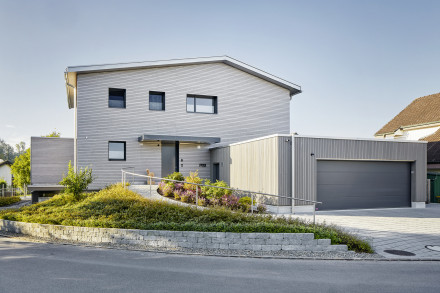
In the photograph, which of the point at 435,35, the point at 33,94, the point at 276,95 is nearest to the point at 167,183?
the point at 276,95

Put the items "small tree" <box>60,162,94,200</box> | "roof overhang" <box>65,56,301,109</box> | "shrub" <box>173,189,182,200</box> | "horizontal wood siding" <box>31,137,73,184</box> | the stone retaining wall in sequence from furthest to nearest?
"horizontal wood siding" <box>31,137,73,184</box>
"roof overhang" <box>65,56,301,109</box>
"small tree" <box>60,162,94,200</box>
"shrub" <box>173,189,182,200</box>
the stone retaining wall

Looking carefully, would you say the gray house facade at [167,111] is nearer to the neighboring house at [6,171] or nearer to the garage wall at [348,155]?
the garage wall at [348,155]

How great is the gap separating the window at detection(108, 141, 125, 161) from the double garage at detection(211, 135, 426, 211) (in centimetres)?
643

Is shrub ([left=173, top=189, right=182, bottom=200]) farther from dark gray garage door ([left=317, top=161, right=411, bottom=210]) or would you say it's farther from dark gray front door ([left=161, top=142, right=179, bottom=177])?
dark gray garage door ([left=317, top=161, right=411, bottom=210])

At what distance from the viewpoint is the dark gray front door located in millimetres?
17672

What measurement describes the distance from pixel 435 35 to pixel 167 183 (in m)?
17.0

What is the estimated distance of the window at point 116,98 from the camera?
Result: 672 inches

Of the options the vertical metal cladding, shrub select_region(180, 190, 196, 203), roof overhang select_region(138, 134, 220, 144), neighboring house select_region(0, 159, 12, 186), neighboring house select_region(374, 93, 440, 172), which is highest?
neighboring house select_region(374, 93, 440, 172)

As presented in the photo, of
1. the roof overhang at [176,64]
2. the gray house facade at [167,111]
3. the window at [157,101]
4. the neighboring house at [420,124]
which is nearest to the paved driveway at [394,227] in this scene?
the gray house facade at [167,111]

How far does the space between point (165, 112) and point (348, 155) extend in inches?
408

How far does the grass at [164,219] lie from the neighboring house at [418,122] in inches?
738

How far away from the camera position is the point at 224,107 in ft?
62.2

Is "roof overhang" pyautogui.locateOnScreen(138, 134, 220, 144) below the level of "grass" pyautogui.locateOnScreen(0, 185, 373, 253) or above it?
above

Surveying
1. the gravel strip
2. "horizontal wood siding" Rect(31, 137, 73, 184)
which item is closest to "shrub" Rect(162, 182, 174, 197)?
the gravel strip
